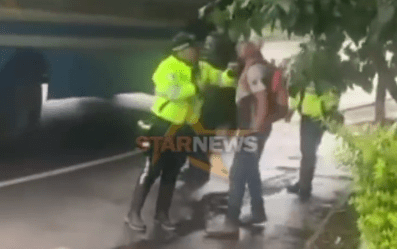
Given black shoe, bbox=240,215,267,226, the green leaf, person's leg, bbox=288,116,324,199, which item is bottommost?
black shoe, bbox=240,215,267,226

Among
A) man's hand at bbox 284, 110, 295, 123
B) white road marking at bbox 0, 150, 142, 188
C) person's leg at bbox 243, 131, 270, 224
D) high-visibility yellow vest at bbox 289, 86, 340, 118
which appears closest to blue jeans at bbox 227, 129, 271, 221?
person's leg at bbox 243, 131, 270, 224

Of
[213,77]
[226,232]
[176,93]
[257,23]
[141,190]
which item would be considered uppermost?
[257,23]

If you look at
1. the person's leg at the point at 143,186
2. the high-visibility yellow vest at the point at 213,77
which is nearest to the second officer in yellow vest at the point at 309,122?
the high-visibility yellow vest at the point at 213,77

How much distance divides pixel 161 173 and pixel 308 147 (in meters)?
0.86

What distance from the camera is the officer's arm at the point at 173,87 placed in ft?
9.06

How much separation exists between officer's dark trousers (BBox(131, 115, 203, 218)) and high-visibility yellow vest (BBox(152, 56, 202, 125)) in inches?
2.5

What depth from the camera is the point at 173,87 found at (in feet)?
9.12

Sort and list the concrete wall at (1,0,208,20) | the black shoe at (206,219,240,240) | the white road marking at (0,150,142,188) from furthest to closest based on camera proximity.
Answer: the black shoe at (206,219,240,240) < the white road marking at (0,150,142,188) < the concrete wall at (1,0,208,20)

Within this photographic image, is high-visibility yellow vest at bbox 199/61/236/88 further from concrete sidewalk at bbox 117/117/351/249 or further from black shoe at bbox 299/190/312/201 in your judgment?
black shoe at bbox 299/190/312/201

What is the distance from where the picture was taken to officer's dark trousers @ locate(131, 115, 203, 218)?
112 inches

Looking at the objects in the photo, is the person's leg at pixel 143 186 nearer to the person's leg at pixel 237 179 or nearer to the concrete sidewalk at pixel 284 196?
the concrete sidewalk at pixel 284 196

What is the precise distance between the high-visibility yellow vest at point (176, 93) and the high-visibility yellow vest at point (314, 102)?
0.55 meters

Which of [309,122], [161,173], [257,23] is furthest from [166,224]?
[257,23]

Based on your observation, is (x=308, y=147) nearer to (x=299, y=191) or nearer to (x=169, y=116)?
(x=299, y=191)
